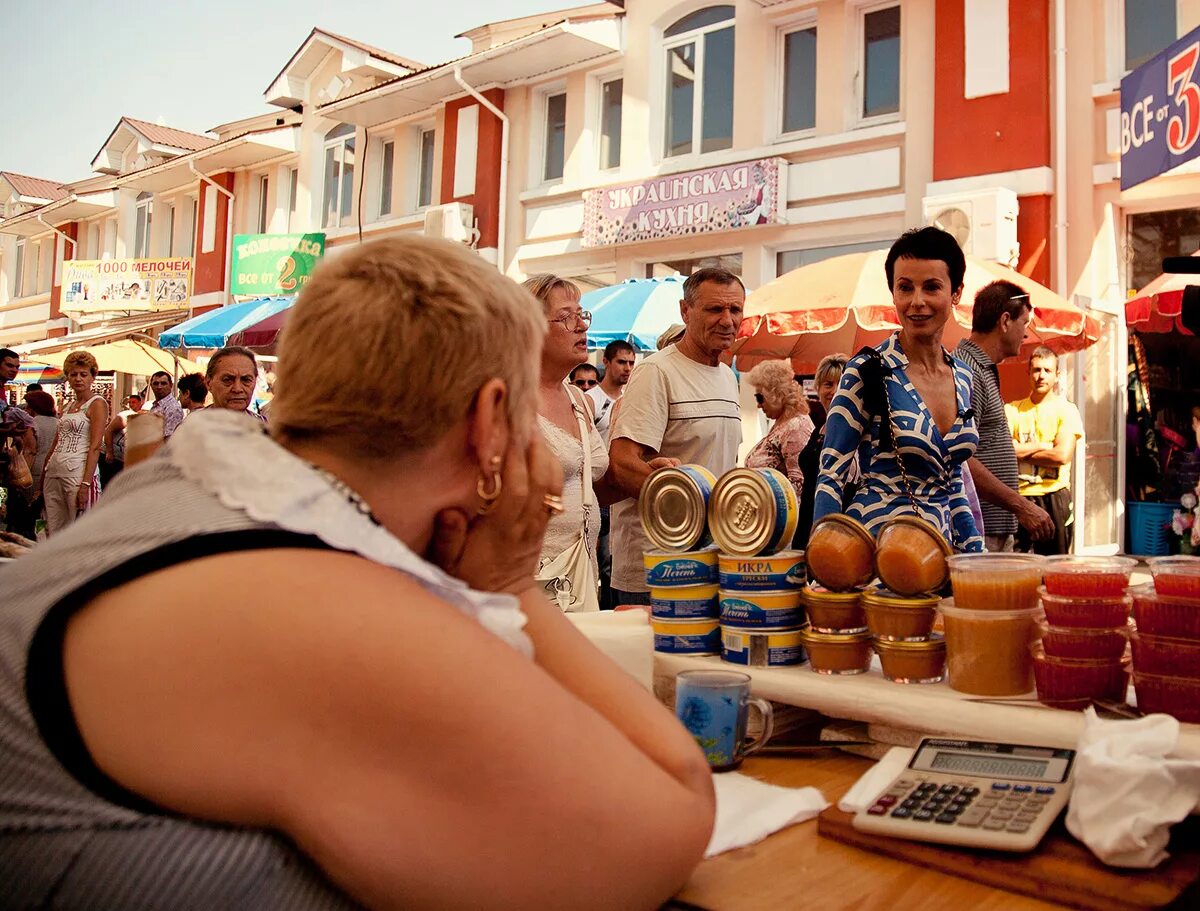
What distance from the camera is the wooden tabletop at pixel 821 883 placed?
114 cm

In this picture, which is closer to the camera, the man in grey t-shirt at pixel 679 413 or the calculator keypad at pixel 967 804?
the calculator keypad at pixel 967 804

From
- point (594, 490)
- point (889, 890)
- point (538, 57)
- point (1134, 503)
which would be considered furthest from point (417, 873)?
point (538, 57)

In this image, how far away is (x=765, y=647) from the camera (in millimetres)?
1826

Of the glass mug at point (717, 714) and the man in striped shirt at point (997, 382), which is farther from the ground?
the man in striped shirt at point (997, 382)

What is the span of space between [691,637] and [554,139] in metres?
A: 11.9

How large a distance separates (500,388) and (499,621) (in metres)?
0.25

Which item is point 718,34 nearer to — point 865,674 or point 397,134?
point 397,134

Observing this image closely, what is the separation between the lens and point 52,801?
899 mm

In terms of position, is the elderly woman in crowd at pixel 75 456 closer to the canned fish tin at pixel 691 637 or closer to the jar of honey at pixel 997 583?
the canned fish tin at pixel 691 637

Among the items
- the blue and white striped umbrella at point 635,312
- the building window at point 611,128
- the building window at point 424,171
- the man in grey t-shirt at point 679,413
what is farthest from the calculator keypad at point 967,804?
the building window at point 424,171

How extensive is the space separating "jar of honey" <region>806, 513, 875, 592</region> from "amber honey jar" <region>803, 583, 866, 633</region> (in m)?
0.02

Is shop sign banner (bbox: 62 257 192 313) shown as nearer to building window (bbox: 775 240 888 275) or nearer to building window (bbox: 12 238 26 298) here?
building window (bbox: 12 238 26 298)

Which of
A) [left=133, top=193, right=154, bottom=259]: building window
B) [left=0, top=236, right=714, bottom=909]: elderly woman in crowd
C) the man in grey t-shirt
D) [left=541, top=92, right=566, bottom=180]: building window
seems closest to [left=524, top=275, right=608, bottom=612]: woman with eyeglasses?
the man in grey t-shirt

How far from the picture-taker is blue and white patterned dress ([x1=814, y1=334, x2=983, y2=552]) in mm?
2670
